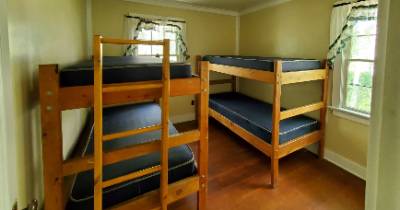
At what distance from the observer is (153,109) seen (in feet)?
10.9

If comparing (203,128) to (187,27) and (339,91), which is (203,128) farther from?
(187,27)

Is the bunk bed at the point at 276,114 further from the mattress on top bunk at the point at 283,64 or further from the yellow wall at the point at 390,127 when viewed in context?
the yellow wall at the point at 390,127

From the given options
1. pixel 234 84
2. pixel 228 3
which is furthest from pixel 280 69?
pixel 234 84

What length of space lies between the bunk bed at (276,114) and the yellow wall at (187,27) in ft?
3.62

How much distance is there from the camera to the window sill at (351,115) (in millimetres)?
2525

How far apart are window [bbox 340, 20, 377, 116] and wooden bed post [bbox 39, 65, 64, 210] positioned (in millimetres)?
2898

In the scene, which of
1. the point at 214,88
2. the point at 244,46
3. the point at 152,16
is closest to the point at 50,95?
the point at 152,16

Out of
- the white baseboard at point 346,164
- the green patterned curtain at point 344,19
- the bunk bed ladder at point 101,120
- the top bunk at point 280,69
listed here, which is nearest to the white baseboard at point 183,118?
the top bunk at point 280,69

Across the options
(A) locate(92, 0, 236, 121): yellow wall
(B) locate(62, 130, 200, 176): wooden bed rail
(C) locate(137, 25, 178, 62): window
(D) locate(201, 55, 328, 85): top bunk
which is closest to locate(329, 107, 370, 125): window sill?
(D) locate(201, 55, 328, 85): top bunk

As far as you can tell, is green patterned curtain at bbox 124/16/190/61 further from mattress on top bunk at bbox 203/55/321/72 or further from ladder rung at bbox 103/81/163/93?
ladder rung at bbox 103/81/163/93

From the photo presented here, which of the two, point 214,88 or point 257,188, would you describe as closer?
point 257,188

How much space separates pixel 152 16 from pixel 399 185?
4.04 meters

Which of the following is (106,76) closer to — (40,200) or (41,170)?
(41,170)

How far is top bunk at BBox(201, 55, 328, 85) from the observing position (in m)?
2.39
